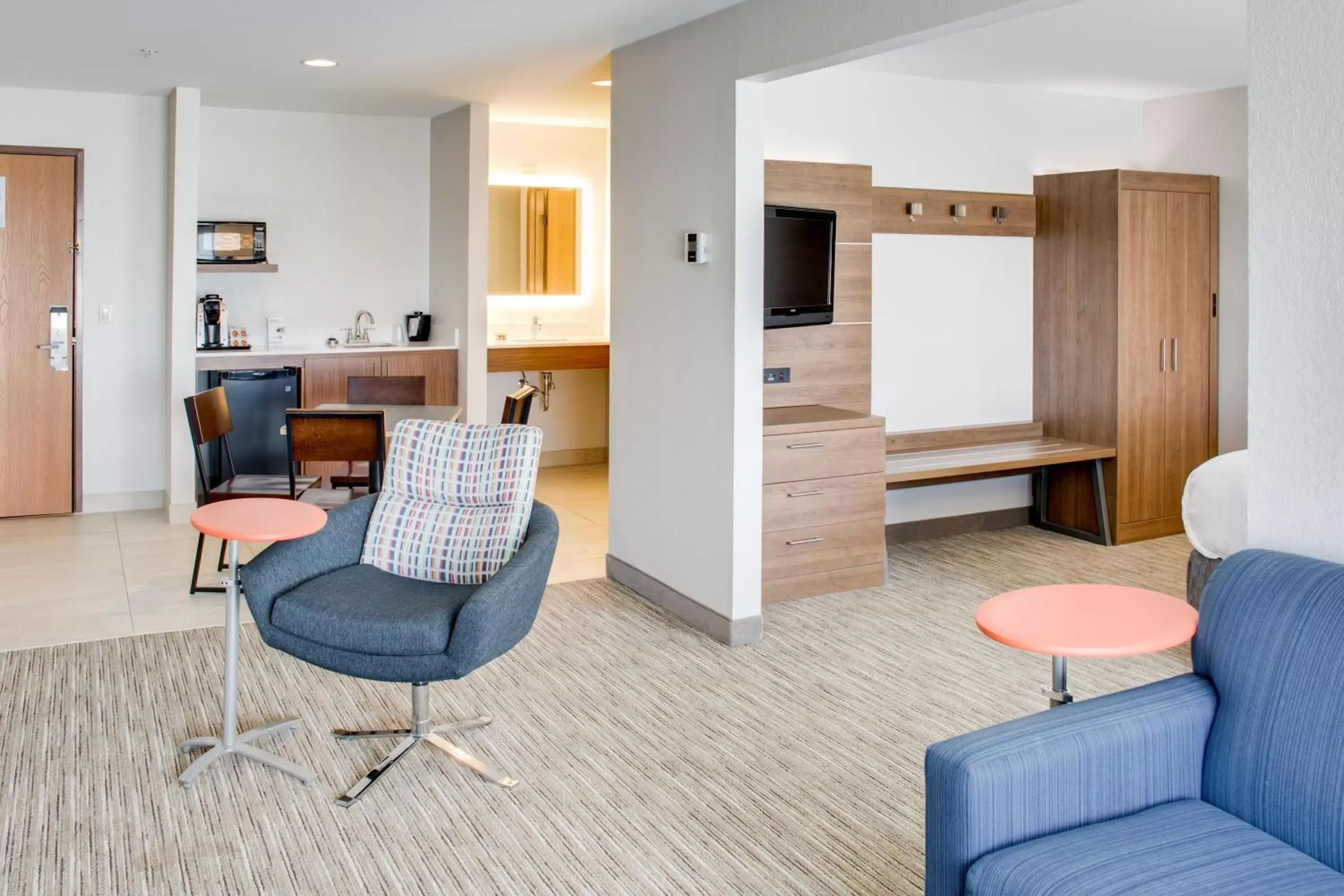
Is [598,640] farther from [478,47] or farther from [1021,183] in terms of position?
[1021,183]

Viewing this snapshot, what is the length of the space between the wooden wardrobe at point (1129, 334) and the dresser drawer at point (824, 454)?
5.70ft

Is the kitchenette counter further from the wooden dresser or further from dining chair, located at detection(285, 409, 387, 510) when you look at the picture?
the wooden dresser

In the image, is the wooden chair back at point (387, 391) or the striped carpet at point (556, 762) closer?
the striped carpet at point (556, 762)

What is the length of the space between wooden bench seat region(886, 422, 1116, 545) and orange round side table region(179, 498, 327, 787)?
2.96 m

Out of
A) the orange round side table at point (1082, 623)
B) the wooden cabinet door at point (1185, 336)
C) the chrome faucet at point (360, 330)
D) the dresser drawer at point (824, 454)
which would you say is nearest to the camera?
the orange round side table at point (1082, 623)

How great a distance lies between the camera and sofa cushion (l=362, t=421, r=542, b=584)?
3.62 meters

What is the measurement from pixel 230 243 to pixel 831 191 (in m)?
3.72

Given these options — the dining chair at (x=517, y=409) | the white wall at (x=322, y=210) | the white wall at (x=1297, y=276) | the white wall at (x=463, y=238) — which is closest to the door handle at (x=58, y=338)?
the white wall at (x=322, y=210)

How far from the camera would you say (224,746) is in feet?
11.2

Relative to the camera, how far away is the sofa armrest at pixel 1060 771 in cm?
204

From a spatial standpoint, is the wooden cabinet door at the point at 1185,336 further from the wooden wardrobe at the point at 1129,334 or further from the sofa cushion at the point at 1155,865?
the sofa cushion at the point at 1155,865

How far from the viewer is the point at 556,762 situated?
3500mm

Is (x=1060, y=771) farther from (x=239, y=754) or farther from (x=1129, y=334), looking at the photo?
(x=1129, y=334)

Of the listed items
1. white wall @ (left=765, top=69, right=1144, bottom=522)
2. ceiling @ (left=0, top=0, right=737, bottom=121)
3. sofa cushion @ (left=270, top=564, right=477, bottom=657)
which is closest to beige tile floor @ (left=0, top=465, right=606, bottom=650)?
sofa cushion @ (left=270, top=564, right=477, bottom=657)
